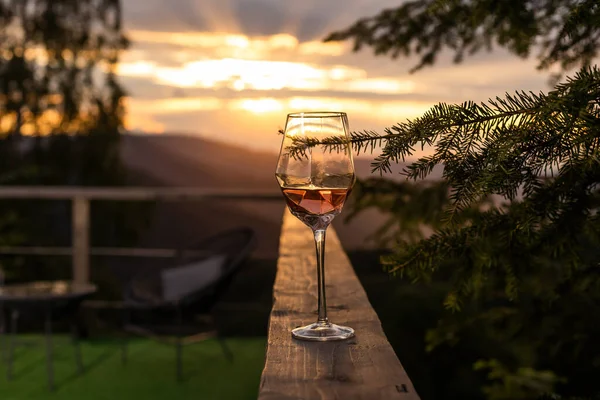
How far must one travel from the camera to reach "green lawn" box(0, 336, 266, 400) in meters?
3.68

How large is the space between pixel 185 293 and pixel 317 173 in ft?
10.9

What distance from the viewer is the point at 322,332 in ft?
3.38

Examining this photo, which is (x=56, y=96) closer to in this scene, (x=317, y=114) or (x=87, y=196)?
(x=87, y=196)

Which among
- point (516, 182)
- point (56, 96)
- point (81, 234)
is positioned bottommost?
point (81, 234)

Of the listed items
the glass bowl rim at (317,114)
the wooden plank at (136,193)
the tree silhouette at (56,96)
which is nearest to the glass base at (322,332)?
the glass bowl rim at (317,114)

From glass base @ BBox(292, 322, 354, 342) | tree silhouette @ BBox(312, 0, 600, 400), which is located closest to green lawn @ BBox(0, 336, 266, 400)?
tree silhouette @ BBox(312, 0, 600, 400)

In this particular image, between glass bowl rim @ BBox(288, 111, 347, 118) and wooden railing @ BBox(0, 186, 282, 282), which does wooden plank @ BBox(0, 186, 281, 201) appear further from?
glass bowl rim @ BBox(288, 111, 347, 118)

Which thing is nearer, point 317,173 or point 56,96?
point 317,173

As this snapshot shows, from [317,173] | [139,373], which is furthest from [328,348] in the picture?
[139,373]

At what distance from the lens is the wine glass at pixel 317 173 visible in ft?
3.25

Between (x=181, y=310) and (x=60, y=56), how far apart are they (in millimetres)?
8350

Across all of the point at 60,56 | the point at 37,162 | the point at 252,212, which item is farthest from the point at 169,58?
the point at 252,212

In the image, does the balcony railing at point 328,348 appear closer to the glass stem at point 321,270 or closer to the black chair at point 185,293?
the glass stem at point 321,270

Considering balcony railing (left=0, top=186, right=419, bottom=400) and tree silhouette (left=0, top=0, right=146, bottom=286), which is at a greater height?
tree silhouette (left=0, top=0, right=146, bottom=286)
